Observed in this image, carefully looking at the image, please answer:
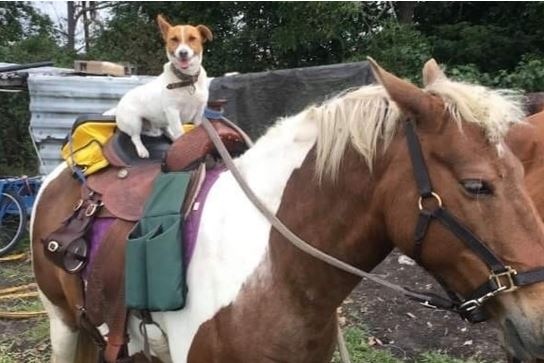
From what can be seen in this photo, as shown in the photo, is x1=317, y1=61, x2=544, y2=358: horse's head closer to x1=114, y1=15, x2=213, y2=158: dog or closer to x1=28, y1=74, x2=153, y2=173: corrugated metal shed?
x1=114, y1=15, x2=213, y2=158: dog

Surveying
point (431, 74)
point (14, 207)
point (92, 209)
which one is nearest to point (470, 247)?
point (431, 74)

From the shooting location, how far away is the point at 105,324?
260 cm

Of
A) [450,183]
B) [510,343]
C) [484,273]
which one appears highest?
[450,183]

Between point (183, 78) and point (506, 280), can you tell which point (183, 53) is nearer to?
point (183, 78)

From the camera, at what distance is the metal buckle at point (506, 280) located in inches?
61.8

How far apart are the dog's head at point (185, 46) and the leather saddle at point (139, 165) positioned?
32.4 inches

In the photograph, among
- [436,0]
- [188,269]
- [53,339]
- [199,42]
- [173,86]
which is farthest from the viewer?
[436,0]

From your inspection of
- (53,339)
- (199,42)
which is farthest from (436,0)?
(53,339)

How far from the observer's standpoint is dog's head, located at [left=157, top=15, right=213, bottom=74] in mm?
3666

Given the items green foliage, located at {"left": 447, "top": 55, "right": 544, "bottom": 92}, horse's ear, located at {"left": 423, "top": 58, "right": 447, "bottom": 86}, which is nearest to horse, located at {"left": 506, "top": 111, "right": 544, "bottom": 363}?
horse's ear, located at {"left": 423, "top": 58, "right": 447, "bottom": 86}

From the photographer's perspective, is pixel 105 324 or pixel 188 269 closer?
pixel 188 269

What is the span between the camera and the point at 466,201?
1.62 m

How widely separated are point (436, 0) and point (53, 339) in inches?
425

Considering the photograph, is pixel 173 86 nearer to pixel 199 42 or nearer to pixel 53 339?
pixel 199 42
